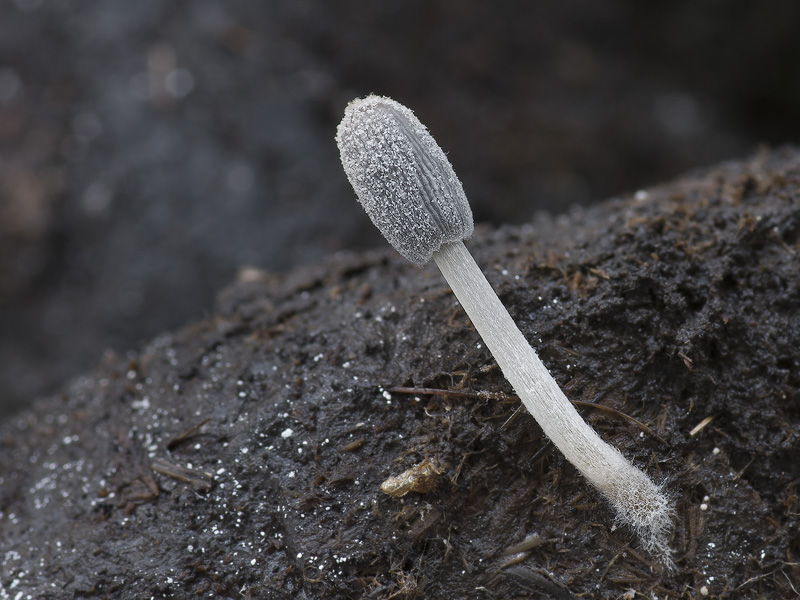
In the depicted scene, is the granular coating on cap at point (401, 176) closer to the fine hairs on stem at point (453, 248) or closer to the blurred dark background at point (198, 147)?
the fine hairs on stem at point (453, 248)

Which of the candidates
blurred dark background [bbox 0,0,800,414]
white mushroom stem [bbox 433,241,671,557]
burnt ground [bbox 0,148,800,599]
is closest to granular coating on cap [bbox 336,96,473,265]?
white mushroom stem [bbox 433,241,671,557]

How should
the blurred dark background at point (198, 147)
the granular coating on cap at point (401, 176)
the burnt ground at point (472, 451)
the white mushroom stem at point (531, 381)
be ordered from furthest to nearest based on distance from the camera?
the blurred dark background at point (198, 147)
the burnt ground at point (472, 451)
the white mushroom stem at point (531, 381)
the granular coating on cap at point (401, 176)

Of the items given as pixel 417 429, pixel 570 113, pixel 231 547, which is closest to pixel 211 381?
pixel 231 547

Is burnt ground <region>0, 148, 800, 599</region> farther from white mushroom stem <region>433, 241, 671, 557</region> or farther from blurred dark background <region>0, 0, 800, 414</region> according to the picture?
blurred dark background <region>0, 0, 800, 414</region>

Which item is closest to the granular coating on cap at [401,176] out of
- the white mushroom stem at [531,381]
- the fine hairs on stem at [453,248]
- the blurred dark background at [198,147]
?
the fine hairs on stem at [453,248]

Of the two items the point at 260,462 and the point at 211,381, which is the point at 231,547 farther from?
the point at 211,381

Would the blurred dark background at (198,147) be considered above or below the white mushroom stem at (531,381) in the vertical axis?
above

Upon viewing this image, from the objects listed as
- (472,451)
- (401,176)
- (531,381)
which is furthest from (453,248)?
(472,451)
